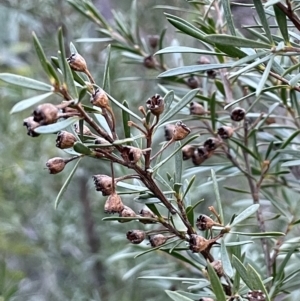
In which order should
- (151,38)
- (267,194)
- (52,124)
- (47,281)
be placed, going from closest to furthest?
(52,124)
(267,194)
(151,38)
(47,281)

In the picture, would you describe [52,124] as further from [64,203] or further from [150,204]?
[64,203]

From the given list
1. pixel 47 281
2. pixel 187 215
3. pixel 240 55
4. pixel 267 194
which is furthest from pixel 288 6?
pixel 47 281

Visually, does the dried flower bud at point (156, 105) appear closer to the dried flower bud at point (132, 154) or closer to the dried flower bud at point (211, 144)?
the dried flower bud at point (132, 154)

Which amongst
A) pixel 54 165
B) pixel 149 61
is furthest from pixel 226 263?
pixel 149 61

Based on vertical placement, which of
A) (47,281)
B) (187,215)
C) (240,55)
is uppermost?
(240,55)

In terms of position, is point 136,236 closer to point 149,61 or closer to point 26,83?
point 26,83

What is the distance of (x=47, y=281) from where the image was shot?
119 centimetres

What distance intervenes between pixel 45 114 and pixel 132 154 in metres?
0.07

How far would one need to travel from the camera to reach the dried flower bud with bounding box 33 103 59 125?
0.26 meters

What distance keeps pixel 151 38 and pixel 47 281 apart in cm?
71

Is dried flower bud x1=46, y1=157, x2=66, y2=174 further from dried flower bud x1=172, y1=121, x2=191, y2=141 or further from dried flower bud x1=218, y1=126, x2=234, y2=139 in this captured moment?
dried flower bud x1=218, y1=126, x2=234, y2=139

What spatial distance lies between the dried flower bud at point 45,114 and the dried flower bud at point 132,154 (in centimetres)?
6

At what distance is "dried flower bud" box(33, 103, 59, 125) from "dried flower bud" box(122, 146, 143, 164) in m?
0.06

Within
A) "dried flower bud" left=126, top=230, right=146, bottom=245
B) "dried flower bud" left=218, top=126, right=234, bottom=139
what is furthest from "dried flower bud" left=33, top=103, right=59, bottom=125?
"dried flower bud" left=218, top=126, right=234, bottom=139
